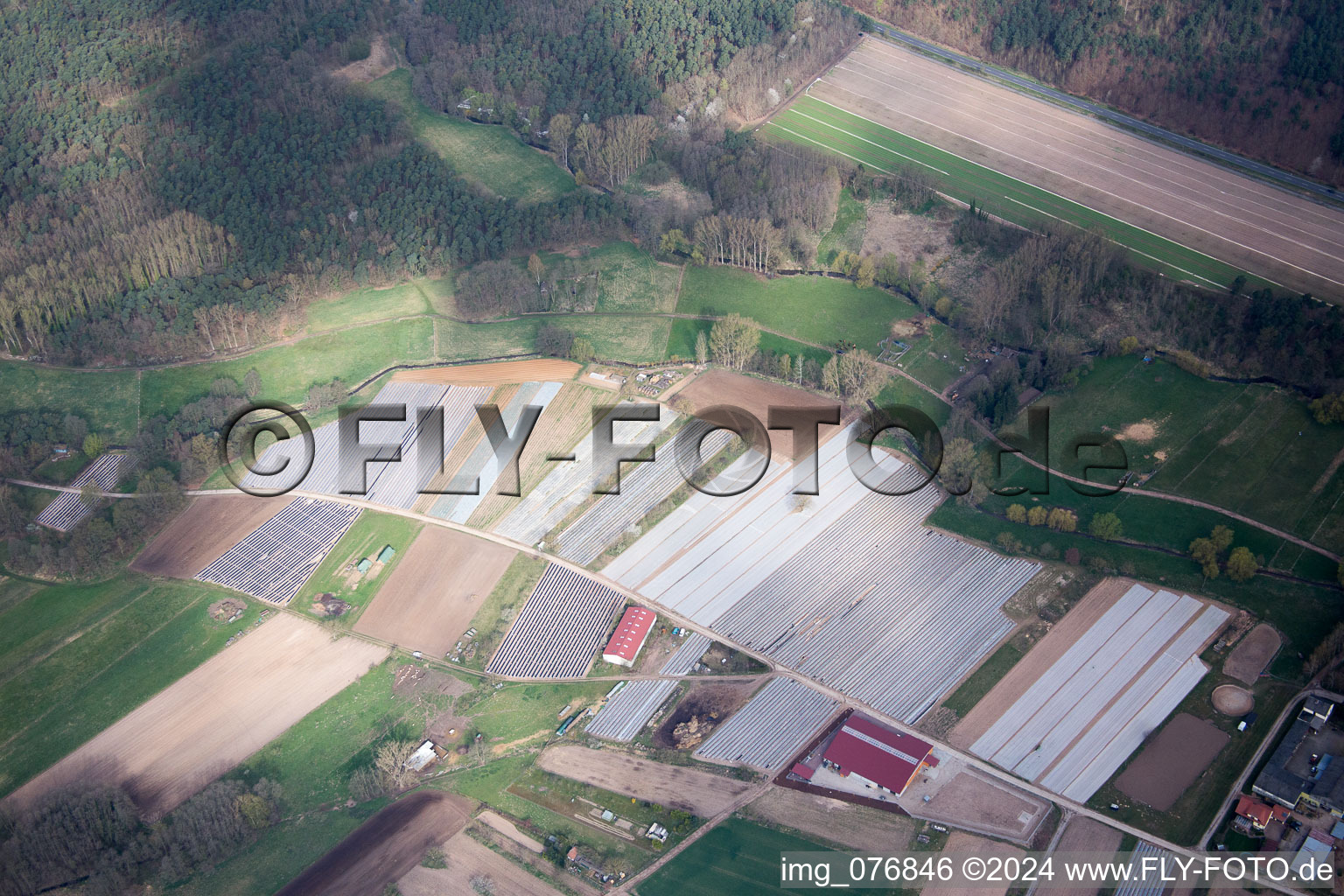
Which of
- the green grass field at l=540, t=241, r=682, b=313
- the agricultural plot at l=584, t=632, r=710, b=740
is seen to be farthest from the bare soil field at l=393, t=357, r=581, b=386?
the agricultural plot at l=584, t=632, r=710, b=740

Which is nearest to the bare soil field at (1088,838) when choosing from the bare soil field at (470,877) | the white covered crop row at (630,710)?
the white covered crop row at (630,710)

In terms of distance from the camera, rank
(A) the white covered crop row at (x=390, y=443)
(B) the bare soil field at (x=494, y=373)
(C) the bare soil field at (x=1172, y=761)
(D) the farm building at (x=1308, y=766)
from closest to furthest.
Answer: (D) the farm building at (x=1308, y=766) < (C) the bare soil field at (x=1172, y=761) < (A) the white covered crop row at (x=390, y=443) < (B) the bare soil field at (x=494, y=373)

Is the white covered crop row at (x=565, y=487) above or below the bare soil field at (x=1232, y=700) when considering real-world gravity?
below

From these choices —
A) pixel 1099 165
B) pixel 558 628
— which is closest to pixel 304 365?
pixel 558 628

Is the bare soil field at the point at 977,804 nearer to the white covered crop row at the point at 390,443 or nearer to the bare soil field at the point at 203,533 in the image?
the white covered crop row at the point at 390,443

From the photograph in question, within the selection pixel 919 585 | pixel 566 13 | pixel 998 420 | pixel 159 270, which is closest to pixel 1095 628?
pixel 919 585

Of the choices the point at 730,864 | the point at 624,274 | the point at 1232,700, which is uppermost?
the point at 624,274

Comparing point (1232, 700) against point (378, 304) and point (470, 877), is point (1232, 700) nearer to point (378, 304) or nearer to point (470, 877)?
point (470, 877)
